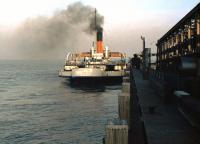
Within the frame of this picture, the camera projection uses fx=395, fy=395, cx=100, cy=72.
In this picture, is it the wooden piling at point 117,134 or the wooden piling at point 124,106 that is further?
the wooden piling at point 124,106

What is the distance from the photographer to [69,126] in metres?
32.7

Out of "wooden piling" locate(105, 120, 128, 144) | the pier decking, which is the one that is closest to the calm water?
the pier decking

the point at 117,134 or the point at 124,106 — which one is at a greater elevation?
the point at 117,134

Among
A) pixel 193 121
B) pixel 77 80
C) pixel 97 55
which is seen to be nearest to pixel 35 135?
pixel 193 121

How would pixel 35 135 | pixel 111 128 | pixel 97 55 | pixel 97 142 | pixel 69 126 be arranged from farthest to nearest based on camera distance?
pixel 97 55
pixel 69 126
pixel 35 135
pixel 97 142
pixel 111 128

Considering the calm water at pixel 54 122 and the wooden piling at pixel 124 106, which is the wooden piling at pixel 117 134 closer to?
the wooden piling at pixel 124 106

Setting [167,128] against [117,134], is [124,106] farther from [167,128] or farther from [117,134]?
[117,134]

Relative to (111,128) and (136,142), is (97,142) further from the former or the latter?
(111,128)

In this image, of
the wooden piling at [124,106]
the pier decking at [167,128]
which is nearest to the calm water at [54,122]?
the pier decking at [167,128]

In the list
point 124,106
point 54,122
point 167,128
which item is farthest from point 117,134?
point 54,122

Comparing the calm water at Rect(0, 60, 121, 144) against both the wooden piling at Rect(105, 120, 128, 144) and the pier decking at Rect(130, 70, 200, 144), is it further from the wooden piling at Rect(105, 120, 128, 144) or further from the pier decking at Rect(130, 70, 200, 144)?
the wooden piling at Rect(105, 120, 128, 144)

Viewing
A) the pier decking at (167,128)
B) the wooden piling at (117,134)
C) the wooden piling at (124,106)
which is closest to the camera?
the wooden piling at (117,134)

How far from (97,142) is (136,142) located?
11443mm

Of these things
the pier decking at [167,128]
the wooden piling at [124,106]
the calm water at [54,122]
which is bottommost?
the calm water at [54,122]
